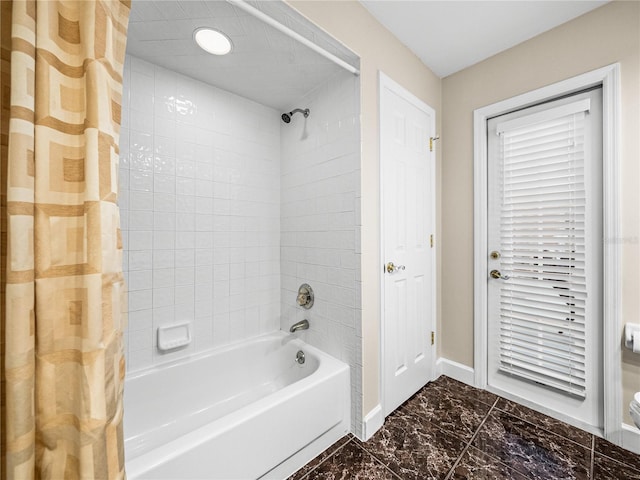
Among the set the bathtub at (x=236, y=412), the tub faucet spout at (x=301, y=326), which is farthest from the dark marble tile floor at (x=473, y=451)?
the tub faucet spout at (x=301, y=326)

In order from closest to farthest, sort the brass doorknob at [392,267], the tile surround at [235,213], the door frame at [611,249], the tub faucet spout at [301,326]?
the door frame at [611,249], the tile surround at [235,213], the brass doorknob at [392,267], the tub faucet spout at [301,326]

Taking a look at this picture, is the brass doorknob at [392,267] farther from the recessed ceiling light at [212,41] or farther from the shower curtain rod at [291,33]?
the recessed ceiling light at [212,41]

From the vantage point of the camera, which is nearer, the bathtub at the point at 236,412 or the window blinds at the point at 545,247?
the bathtub at the point at 236,412

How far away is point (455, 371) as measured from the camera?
217cm

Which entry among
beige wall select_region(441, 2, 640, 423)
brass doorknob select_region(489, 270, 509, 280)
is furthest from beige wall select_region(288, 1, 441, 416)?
brass doorknob select_region(489, 270, 509, 280)

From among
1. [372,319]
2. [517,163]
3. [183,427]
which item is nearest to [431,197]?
[517,163]

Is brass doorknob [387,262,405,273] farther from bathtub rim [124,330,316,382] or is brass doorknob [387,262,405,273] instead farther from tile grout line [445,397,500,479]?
tile grout line [445,397,500,479]

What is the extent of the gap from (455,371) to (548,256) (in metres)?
1.11

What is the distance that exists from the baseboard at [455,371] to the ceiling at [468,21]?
92.5 inches

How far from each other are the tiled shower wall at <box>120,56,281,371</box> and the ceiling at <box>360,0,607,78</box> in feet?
3.51

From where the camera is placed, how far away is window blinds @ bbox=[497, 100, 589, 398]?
1651 mm

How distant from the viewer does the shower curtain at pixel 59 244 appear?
52 cm

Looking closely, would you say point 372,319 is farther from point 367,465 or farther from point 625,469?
point 625,469

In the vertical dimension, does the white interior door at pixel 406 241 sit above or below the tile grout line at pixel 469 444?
above
